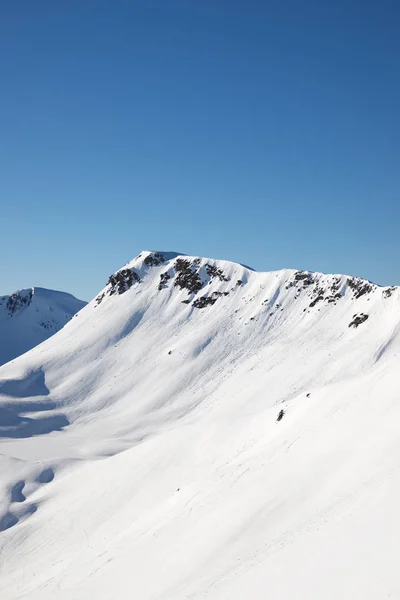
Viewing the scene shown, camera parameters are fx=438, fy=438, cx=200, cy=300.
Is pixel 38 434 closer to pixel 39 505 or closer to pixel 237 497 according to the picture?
pixel 39 505

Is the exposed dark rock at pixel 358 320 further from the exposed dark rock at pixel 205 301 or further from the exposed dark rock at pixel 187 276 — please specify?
the exposed dark rock at pixel 187 276

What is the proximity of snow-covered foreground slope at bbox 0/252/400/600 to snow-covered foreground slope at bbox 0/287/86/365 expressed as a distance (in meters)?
66.2

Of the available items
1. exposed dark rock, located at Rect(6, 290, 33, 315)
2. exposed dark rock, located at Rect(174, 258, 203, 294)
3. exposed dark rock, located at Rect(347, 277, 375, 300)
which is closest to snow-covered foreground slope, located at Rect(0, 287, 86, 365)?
exposed dark rock, located at Rect(6, 290, 33, 315)

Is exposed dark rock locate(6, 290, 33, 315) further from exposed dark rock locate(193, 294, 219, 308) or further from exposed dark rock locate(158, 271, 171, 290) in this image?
exposed dark rock locate(193, 294, 219, 308)

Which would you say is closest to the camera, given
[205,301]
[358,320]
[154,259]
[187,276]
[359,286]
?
[358,320]

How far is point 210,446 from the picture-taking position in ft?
148

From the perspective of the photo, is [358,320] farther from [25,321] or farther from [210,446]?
[25,321]

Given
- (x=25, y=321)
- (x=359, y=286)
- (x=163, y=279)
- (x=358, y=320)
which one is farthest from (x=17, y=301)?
(x=358, y=320)

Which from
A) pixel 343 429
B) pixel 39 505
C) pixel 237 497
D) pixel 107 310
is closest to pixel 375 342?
pixel 343 429

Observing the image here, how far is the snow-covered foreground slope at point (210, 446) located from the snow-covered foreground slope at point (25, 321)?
217 ft

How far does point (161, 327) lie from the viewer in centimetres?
9831

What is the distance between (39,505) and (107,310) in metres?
64.7

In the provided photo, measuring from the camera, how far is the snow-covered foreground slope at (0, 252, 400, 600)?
877 inches

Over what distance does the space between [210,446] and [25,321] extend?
496 ft
